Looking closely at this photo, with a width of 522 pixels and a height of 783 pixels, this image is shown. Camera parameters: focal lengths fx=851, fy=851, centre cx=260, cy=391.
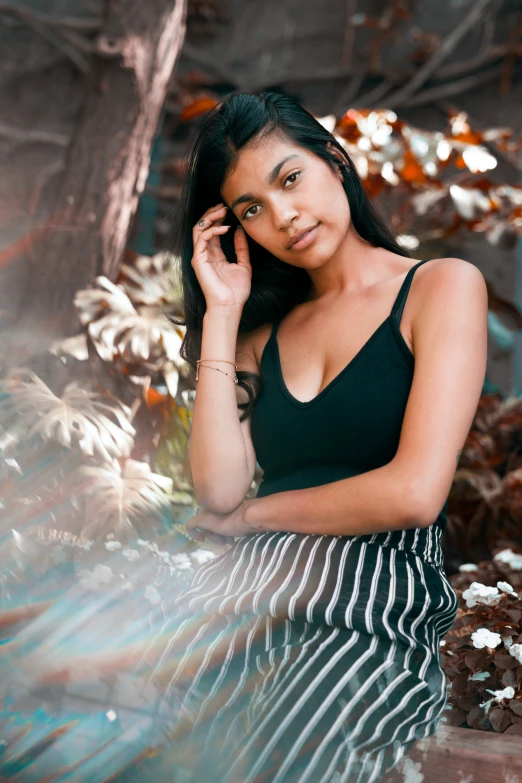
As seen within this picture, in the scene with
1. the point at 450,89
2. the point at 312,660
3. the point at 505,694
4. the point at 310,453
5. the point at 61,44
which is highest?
the point at 61,44

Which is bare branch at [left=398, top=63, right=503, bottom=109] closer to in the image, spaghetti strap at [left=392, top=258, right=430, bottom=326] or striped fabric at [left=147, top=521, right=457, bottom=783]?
spaghetti strap at [left=392, top=258, right=430, bottom=326]

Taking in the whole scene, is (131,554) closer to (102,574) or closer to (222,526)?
(102,574)

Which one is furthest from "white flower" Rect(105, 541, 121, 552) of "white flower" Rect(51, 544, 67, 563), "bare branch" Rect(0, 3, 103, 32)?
"bare branch" Rect(0, 3, 103, 32)

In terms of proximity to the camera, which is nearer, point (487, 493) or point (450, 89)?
point (487, 493)

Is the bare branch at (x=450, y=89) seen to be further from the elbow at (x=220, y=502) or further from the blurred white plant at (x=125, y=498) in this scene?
the elbow at (x=220, y=502)

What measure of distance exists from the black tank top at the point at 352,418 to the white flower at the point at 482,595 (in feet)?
1.31

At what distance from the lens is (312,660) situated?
1.40 meters

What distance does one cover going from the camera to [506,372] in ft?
15.3

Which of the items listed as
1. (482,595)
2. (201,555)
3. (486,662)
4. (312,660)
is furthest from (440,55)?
(312,660)

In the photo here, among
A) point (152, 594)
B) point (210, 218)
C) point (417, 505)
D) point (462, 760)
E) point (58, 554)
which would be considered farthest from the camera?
point (58, 554)

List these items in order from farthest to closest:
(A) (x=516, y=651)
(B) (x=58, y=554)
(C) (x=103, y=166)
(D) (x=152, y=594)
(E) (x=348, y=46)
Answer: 1. (E) (x=348, y=46)
2. (C) (x=103, y=166)
3. (B) (x=58, y=554)
4. (D) (x=152, y=594)
5. (A) (x=516, y=651)

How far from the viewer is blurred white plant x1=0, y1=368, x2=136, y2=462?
2893 mm

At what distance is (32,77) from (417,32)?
2.35 m

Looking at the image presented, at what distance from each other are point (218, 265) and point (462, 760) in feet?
3.94
